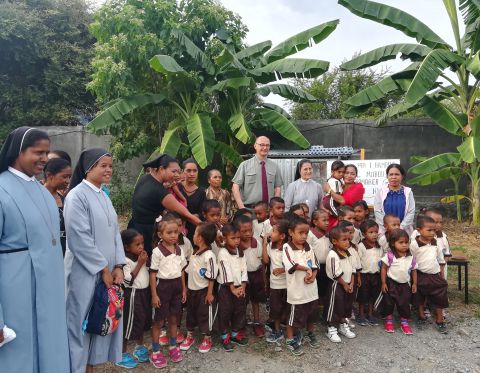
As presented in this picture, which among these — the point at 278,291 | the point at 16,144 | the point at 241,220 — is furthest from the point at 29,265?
the point at 278,291

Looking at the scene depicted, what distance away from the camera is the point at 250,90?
28.1ft

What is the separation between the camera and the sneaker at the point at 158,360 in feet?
10.6

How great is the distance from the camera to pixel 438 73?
6.80m

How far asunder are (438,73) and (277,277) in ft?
16.8

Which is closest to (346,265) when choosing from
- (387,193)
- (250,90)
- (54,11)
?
(387,193)

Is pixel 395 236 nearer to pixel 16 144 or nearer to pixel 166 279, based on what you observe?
pixel 166 279

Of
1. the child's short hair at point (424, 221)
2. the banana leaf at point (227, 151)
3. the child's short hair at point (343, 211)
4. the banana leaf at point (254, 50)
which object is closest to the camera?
the child's short hair at point (424, 221)

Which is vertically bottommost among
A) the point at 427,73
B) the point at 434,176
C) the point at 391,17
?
the point at 434,176

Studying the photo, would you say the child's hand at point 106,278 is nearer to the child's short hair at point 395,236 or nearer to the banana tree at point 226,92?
the child's short hair at point 395,236

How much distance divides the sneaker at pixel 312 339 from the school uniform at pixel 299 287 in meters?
0.15

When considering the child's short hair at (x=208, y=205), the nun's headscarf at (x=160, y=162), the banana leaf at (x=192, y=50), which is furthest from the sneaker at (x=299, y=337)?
the banana leaf at (x=192, y=50)

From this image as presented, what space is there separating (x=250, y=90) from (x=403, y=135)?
12.7 ft

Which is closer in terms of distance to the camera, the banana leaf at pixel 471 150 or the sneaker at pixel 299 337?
the sneaker at pixel 299 337

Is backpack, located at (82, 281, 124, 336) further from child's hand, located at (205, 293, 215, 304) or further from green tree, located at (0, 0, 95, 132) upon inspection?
green tree, located at (0, 0, 95, 132)
